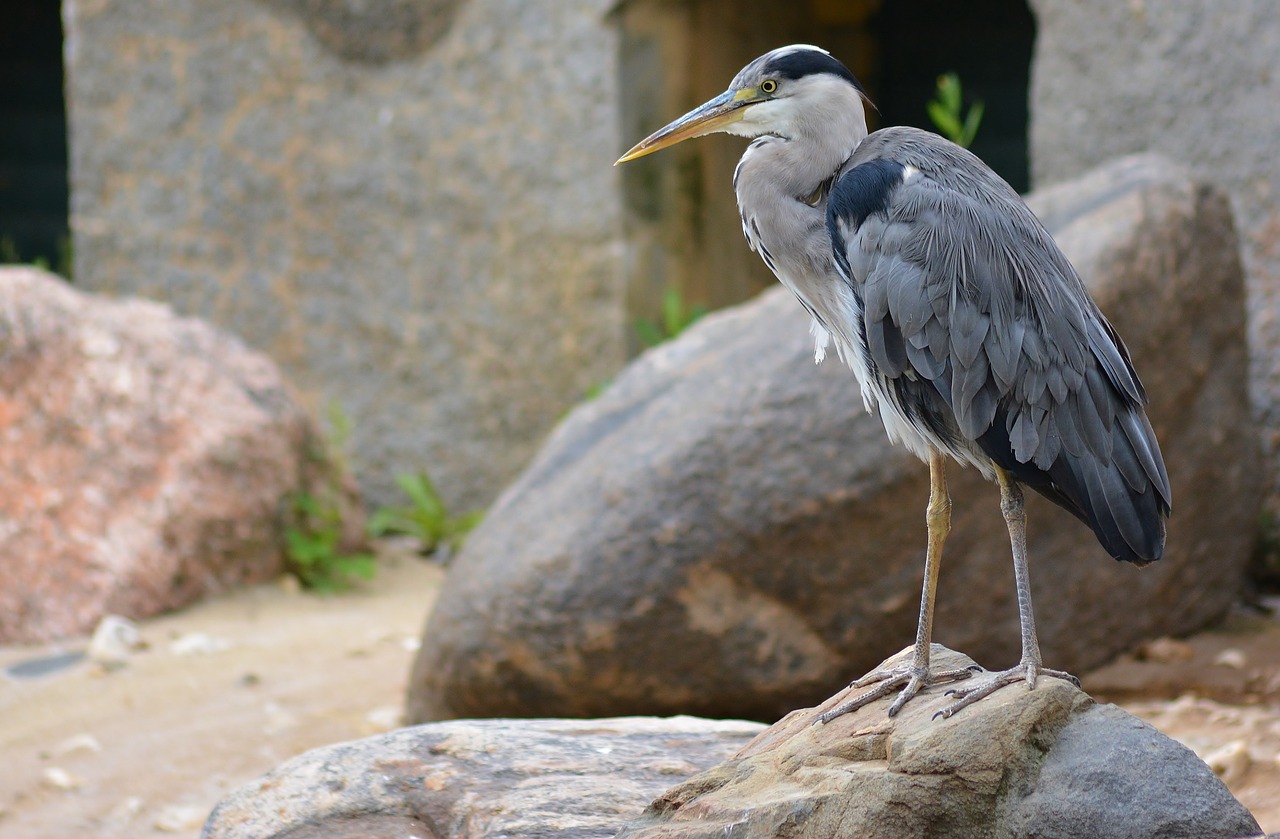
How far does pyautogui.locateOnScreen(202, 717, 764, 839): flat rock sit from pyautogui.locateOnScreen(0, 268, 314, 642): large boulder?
2670 mm

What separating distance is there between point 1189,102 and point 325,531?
396 centimetres

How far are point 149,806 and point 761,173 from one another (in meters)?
2.62

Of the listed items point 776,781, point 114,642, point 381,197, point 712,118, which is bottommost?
point 114,642

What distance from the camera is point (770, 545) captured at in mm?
4152

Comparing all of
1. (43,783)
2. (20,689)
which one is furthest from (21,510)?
(43,783)

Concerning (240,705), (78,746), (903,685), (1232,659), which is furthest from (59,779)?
(1232,659)

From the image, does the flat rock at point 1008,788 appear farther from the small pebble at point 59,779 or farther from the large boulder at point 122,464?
the large boulder at point 122,464

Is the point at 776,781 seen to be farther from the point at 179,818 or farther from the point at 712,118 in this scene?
the point at 179,818

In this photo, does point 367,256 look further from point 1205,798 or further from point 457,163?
point 1205,798

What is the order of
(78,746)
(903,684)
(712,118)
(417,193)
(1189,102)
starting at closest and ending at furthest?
(903,684) → (712,118) → (78,746) → (1189,102) → (417,193)

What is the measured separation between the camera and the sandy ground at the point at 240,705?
393 cm

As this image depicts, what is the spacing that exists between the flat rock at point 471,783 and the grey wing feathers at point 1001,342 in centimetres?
98

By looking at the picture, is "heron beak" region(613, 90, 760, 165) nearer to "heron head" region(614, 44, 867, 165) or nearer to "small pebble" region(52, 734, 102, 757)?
"heron head" region(614, 44, 867, 165)

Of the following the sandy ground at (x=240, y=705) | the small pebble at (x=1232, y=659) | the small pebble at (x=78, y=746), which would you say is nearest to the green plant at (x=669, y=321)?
the sandy ground at (x=240, y=705)
